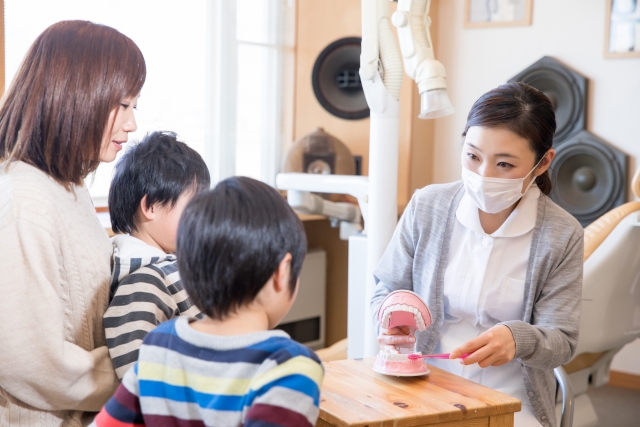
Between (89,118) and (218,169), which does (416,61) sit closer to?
(89,118)

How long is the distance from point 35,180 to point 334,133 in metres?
2.95

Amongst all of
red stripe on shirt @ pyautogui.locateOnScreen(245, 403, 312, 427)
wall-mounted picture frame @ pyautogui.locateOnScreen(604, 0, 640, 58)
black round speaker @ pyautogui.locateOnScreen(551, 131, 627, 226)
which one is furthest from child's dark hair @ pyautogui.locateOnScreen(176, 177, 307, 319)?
wall-mounted picture frame @ pyautogui.locateOnScreen(604, 0, 640, 58)

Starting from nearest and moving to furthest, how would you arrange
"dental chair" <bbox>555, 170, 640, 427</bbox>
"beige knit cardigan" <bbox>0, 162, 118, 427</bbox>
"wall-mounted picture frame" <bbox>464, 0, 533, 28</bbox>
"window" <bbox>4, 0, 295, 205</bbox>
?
"beige knit cardigan" <bbox>0, 162, 118, 427</bbox>
"dental chair" <bbox>555, 170, 640, 427</bbox>
"window" <bbox>4, 0, 295, 205</bbox>
"wall-mounted picture frame" <bbox>464, 0, 533, 28</bbox>

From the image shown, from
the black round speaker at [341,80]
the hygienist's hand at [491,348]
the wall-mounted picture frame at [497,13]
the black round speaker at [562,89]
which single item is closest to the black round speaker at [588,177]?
the black round speaker at [562,89]

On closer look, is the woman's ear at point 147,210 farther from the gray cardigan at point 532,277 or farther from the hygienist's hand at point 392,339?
the gray cardigan at point 532,277

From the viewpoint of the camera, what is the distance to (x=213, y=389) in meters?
0.84

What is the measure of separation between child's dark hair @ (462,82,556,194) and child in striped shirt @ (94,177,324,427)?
0.77 m

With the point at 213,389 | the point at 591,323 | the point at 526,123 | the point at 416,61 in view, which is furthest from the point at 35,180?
the point at 591,323

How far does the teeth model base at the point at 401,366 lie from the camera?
1332 millimetres

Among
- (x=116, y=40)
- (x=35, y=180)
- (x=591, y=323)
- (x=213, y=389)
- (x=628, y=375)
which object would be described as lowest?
(x=628, y=375)

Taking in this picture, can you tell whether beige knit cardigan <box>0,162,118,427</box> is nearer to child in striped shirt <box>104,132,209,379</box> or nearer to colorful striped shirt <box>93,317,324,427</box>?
child in striped shirt <box>104,132,209,379</box>

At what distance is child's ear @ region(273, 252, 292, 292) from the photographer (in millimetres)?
879

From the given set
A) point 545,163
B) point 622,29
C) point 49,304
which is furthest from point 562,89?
point 49,304

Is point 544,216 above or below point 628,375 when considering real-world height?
above
